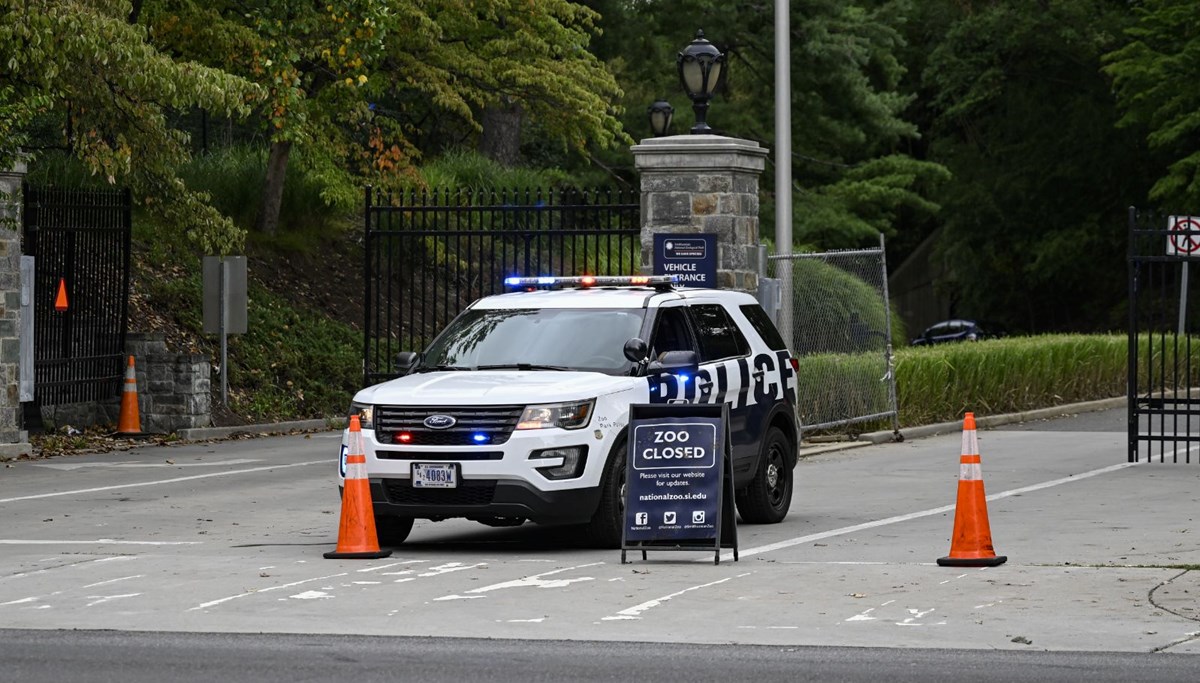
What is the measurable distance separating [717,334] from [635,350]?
1.47 metres

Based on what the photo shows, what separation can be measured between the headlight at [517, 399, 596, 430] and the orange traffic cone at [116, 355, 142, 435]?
499 inches

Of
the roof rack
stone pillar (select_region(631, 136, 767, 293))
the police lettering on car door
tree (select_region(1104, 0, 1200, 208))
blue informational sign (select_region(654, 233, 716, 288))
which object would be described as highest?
tree (select_region(1104, 0, 1200, 208))

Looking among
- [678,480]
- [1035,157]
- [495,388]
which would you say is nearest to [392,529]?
[495,388]

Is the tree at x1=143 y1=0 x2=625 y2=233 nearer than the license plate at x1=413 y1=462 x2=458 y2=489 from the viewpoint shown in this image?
No

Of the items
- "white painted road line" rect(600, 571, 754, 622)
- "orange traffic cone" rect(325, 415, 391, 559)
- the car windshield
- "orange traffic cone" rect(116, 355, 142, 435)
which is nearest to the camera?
"white painted road line" rect(600, 571, 754, 622)

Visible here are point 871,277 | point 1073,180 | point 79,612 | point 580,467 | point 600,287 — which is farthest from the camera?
point 1073,180

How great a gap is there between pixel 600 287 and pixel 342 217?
71.0 ft

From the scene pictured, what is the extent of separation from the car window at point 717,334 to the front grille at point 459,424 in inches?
86.7

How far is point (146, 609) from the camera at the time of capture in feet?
34.2

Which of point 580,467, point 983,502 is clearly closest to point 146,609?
point 580,467

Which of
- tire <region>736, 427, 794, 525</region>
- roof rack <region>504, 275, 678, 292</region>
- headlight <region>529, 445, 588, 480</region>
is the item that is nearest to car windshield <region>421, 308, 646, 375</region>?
roof rack <region>504, 275, 678, 292</region>

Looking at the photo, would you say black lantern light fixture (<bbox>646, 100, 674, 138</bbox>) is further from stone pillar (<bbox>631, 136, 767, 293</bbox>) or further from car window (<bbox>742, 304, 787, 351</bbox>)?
car window (<bbox>742, 304, 787, 351</bbox>)

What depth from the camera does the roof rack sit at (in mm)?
14461

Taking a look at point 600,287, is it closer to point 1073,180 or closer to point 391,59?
point 391,59
